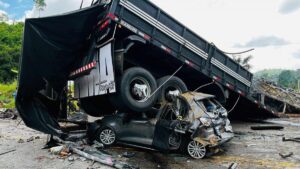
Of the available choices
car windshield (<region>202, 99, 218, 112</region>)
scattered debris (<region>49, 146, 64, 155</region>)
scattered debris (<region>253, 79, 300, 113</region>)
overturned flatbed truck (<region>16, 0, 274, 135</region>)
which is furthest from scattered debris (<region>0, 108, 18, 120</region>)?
scattered debris (<region>253, 79, 300, 113</region>)

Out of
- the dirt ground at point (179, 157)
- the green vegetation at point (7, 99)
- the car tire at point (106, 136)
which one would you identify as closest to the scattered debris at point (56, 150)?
the dirt ground at point (179, 157)

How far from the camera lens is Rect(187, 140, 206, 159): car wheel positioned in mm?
6227

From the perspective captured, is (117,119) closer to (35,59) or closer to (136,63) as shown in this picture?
(136,63)

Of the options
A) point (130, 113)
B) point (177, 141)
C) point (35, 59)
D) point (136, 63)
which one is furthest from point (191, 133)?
point (35, 59)

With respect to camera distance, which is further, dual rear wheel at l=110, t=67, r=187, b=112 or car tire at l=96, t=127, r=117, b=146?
car tire at l=96, t=127, r=117, b=146

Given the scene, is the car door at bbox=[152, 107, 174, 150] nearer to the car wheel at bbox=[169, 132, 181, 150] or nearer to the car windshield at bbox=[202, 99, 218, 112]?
the car wheel at bbox=[169, 132, 181, 150]

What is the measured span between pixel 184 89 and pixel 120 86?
85.2 inches

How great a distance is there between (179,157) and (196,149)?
1.40ft

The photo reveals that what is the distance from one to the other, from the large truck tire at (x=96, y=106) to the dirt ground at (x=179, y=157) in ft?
5.28

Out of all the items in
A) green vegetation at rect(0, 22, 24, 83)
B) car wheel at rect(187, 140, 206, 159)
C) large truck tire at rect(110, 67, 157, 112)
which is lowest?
car wheel at rect(187, 140, 206, 159)

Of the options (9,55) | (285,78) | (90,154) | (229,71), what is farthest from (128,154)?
(285,78)

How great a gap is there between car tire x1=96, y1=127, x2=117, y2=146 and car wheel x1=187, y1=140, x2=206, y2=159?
6.50ft

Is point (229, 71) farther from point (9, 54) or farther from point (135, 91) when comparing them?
point (9, 54)

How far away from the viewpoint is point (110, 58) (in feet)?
21.9
